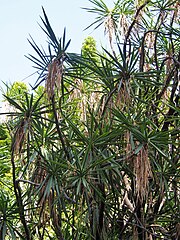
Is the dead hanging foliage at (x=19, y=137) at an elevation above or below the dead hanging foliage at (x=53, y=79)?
below

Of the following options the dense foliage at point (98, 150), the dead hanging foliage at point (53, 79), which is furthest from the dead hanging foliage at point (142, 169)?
the dead hanging foliage at point (53, 79)

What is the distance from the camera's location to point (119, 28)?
381 cm

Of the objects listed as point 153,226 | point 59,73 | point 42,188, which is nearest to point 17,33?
point 59,73

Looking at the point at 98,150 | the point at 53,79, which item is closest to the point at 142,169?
the point at 98,150

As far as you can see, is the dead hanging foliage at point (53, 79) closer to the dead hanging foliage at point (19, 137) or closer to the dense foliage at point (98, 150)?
the dense foliage at point (98, 150)

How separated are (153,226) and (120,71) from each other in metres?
1.17

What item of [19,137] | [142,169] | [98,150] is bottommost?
[142,169]

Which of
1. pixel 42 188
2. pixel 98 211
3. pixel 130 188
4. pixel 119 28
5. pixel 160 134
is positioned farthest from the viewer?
pixel 119 28

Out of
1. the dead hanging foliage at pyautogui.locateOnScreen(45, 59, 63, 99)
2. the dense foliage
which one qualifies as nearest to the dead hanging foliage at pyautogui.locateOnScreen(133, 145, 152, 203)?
the dense foliage

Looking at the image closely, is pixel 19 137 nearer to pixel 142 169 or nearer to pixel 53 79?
pixel 53 79

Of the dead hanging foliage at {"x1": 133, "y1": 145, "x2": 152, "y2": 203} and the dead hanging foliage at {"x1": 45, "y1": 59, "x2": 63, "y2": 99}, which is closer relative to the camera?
the dead hanging foliage at {"x1": 133, "y1": 145, "x2": 152, "y2": 203}

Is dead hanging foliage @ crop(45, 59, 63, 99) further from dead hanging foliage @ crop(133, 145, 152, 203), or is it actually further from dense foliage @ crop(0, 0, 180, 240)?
dead hanging foliage @ crop(133, 145, 152, 203)

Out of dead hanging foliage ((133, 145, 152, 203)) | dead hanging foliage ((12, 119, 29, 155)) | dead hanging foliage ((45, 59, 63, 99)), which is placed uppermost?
dead hanging foliage ((45, 59, 63, 99))

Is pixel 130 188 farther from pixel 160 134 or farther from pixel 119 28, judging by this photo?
pixel 119 28
